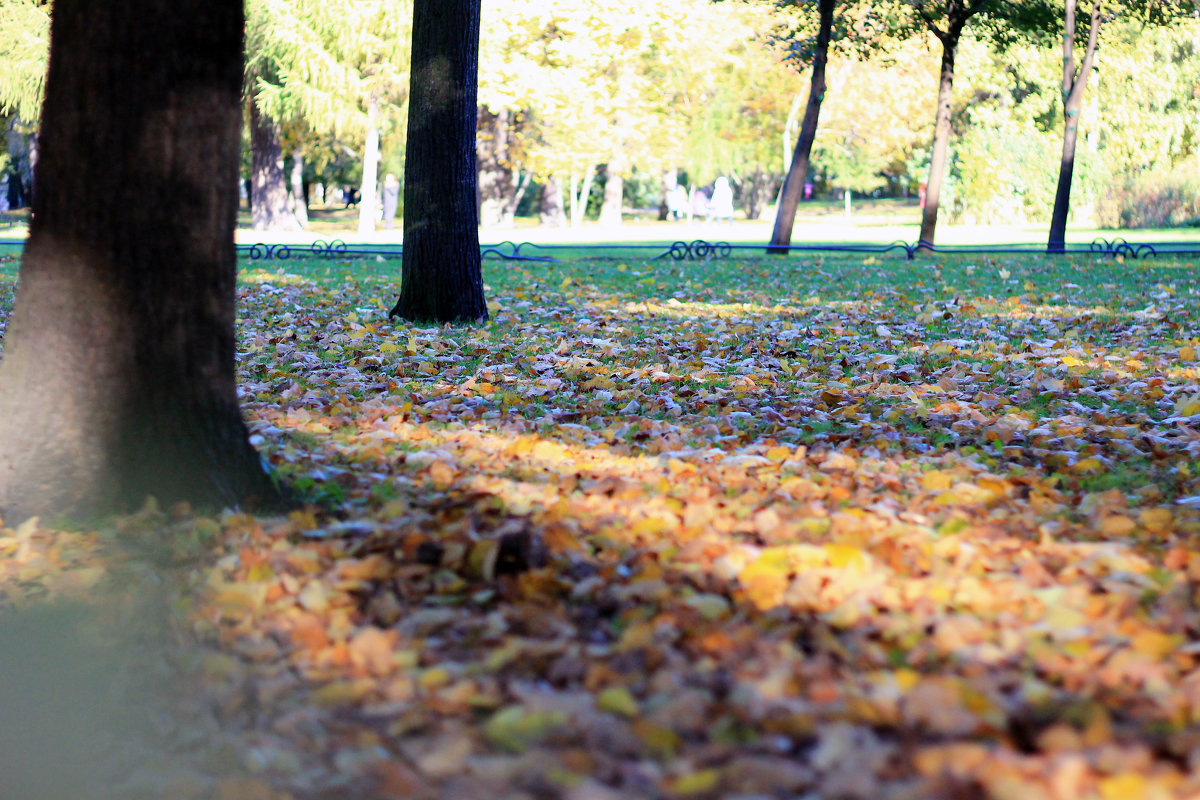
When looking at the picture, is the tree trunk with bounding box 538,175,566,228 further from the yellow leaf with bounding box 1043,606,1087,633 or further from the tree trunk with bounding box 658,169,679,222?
the yellow leaf with bounding box 1043,606,1087,633

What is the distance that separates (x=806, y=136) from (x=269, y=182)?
19.0 metres

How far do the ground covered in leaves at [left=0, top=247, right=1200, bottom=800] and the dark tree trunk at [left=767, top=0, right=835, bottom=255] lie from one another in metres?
14.9

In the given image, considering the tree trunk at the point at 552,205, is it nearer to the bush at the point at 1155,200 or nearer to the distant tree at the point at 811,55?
the bush at the point at 1155,200

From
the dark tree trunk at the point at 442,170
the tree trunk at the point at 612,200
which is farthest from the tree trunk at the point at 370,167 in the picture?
the dark tree trunk at the point at 442,170

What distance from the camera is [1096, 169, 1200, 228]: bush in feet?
114

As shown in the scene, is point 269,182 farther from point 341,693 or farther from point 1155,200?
point 341,693

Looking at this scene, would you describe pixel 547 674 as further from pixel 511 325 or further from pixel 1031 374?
pixel 511 325

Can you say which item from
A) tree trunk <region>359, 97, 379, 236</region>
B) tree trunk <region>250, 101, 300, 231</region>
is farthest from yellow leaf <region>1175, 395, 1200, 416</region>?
tree trunk <region>250, 101, 300, 231</region>

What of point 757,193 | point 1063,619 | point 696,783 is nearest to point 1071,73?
point 1063,619

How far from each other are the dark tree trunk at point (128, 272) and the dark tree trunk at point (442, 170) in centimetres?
533

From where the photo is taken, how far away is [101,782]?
7.56ft

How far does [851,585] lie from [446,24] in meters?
6.92

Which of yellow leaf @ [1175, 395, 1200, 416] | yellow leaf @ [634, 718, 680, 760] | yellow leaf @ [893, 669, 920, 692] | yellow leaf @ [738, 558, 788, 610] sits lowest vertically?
yellow leaf @ [634, 718, 680, 760]

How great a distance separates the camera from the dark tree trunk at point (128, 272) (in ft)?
11.2
